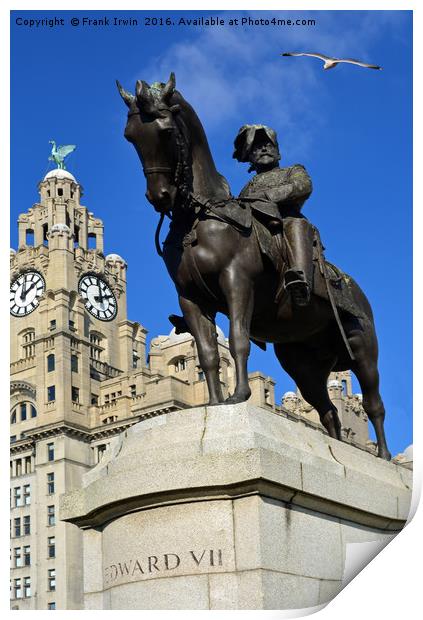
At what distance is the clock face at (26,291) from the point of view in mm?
98562

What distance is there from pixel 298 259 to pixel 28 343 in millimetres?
87629

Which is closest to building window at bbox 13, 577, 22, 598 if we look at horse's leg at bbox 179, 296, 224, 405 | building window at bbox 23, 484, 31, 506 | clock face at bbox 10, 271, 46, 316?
building window at bbox 23, 484, 31, 506

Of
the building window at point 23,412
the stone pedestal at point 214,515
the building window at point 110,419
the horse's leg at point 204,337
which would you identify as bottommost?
the stone pedestal at point 214,515

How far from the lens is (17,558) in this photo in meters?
84.9

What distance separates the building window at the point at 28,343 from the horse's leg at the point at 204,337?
8643cm

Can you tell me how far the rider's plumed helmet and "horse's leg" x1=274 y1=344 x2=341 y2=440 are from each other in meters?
2.50

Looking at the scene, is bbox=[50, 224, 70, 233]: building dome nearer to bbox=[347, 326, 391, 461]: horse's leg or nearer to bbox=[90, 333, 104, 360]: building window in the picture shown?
bbox=[90, 333, 104, 360]: building window

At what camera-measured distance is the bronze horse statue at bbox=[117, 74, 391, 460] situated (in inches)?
411

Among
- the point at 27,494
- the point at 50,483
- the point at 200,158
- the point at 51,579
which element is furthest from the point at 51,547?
the point at 200,158

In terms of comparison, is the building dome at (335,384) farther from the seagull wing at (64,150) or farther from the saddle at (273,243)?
the saddle at (273,243)

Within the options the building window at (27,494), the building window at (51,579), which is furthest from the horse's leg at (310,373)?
the building window at (27,494)

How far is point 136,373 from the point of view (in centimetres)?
9125

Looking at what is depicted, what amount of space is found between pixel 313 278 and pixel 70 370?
79.4 metres

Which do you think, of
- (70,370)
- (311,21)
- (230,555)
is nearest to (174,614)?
(230,555)
